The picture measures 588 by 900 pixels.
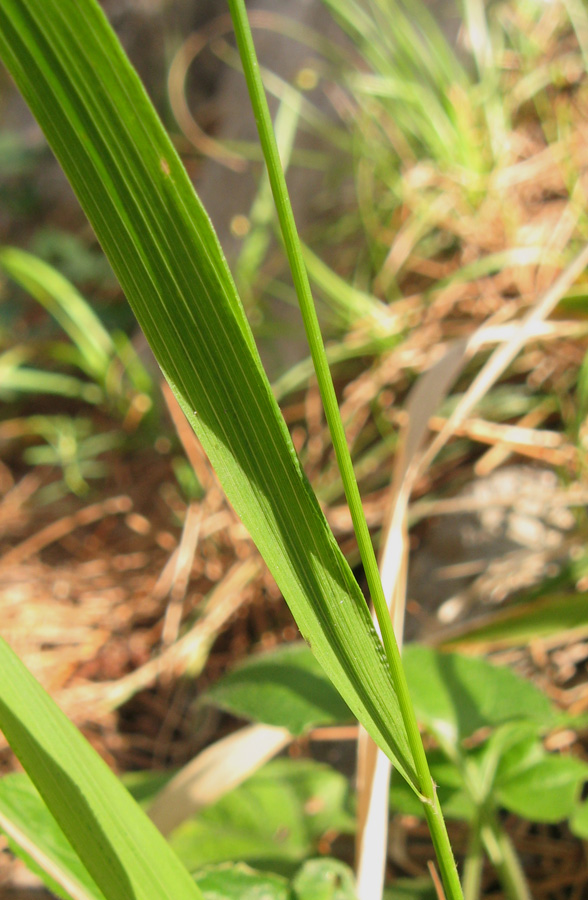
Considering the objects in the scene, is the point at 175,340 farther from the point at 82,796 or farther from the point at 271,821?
the point at 271,821

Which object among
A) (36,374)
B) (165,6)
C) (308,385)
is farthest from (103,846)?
(165,6)

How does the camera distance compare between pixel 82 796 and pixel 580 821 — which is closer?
pixel 82 796

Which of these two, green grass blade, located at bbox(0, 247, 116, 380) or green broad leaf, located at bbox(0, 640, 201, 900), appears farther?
green grass blade, located at bbox(0, 247, 116, 380)

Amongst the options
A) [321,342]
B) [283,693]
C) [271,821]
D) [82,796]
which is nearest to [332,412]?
[321,342]

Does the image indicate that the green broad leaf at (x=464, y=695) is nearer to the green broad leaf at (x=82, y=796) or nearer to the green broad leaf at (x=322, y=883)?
the green broad leaf at (x=322, y=883)

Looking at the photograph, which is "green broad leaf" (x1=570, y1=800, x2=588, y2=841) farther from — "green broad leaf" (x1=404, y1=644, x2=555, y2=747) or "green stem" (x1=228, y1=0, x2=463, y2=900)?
"green stem" (x1=228, y1=0, x2=463, y2=900)

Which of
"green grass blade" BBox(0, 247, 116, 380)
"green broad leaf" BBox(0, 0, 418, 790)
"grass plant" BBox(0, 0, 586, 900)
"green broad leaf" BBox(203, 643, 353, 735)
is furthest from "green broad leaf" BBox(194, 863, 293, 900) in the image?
"green grass blade" BBox(0, 247, 116, 380)
